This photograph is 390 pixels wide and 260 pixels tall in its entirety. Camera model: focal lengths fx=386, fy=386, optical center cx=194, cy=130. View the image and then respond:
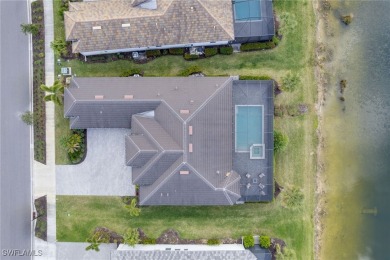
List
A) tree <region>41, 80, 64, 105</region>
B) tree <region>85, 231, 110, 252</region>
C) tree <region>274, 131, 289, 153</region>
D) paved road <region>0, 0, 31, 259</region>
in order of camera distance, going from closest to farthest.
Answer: tree <region>41, 80, 64, 105</region> < tree <region>85, 231, 110, 252</region> < tree <region>274, 131, 289, 153</region> < paved road <region>0, 0, 31, 259</region>

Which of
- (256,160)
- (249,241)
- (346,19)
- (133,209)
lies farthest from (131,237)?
(346,19)

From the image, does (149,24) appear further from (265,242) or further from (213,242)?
(265,242)

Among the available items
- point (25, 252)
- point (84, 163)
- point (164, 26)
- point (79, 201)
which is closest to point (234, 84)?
point (164, 26)

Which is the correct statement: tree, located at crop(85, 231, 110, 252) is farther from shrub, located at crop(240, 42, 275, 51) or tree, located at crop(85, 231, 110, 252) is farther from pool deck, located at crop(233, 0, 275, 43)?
pool deck, located at crop(233, 0, 275, 43)

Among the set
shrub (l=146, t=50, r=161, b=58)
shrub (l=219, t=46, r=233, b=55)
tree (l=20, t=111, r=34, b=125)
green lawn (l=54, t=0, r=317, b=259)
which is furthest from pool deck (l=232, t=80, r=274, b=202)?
tree (l=20, t=111, r=34, b=125)

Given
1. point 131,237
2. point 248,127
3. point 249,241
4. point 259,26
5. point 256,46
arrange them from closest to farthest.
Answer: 1. point 248,127
2. point 259,26
3. point 131,237
4. point 249,241
5. point 256,46

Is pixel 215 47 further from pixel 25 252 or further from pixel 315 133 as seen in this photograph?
pixel 25 252

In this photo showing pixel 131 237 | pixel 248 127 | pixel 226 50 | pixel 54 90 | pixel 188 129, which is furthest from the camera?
pixel 226 50
